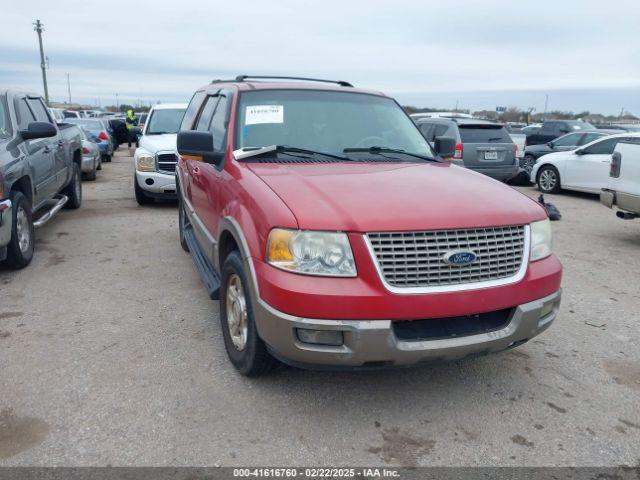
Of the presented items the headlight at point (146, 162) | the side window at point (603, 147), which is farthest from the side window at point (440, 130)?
the headlight at point (146, 162)

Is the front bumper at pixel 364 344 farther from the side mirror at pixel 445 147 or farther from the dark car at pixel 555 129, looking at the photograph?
the dark car at pixel 555 129

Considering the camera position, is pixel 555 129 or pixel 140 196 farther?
pixel 555 129

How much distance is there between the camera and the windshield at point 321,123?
4.14m

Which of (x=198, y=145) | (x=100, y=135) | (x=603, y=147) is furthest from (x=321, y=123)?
(x=100, y=135)

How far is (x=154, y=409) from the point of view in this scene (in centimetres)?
319

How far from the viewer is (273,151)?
13.0 ft

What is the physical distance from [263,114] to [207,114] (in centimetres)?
115

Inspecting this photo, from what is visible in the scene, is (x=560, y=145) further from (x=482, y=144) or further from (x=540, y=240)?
(x=540, y=240)

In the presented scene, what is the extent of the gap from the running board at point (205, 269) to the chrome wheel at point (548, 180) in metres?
9.55

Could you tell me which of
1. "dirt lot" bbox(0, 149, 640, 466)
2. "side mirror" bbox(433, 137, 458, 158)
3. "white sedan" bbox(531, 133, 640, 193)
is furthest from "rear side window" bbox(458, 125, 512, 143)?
"side mirror" bbox(433, 137, 458, 158)

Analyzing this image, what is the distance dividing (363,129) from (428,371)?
6.37 ft

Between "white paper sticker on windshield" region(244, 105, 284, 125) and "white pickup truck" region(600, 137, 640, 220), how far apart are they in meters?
5.23

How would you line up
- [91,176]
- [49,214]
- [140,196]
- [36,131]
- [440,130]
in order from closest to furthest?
[36,131] < [49,214] < [140,196] < [440,130] < [91,176]

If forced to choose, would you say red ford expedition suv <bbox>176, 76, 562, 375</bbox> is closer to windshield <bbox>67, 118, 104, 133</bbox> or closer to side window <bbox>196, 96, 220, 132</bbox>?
side window <bbox>196, 96, 220, 132</bbox>
